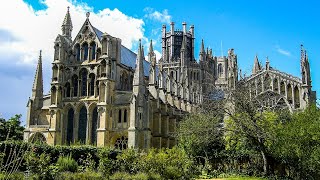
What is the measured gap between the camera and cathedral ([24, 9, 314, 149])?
47062 millimetres

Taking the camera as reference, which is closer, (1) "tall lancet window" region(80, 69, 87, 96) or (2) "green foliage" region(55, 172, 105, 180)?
(2) "green foliage" region(55, 172, 105, 180)

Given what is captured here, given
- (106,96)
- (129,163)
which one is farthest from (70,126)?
(129,163)

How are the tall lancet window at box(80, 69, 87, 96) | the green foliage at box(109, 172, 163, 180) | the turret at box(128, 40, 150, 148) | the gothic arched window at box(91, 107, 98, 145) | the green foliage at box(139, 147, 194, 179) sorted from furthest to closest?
the tall lancet window at box(80, 69, 87, 96), the gothic arched window at box(91, 107, 98, 145), the turret at box(128, 40, 150, 148), the green foliage at box(139, 147, 194, 179), the green foliage at box(109, 172, 163, 180)

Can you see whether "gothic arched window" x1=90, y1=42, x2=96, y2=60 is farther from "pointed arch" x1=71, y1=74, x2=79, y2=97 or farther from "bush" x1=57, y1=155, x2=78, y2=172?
"bush" x1=57, y1=155, x2=78, y2=172

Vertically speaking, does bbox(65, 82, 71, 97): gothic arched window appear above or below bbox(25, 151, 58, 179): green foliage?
above

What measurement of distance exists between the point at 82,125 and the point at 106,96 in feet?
18.5

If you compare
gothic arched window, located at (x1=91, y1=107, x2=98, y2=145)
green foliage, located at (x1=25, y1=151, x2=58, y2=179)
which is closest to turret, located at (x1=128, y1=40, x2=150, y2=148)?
gothic arched window, located at (x1=91, y1=107, x2=98, y2=145)

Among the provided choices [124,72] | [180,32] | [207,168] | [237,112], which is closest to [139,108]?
[124,72]

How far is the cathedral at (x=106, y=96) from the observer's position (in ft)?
154

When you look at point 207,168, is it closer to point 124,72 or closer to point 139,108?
point 139,108

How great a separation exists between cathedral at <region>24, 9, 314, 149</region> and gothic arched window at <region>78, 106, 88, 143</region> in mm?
126

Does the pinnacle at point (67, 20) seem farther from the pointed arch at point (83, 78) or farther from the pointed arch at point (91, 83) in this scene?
the pointed arch at point (91, 83)

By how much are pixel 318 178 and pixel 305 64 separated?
24.9 m

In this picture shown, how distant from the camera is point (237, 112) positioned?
3312 centimetres
